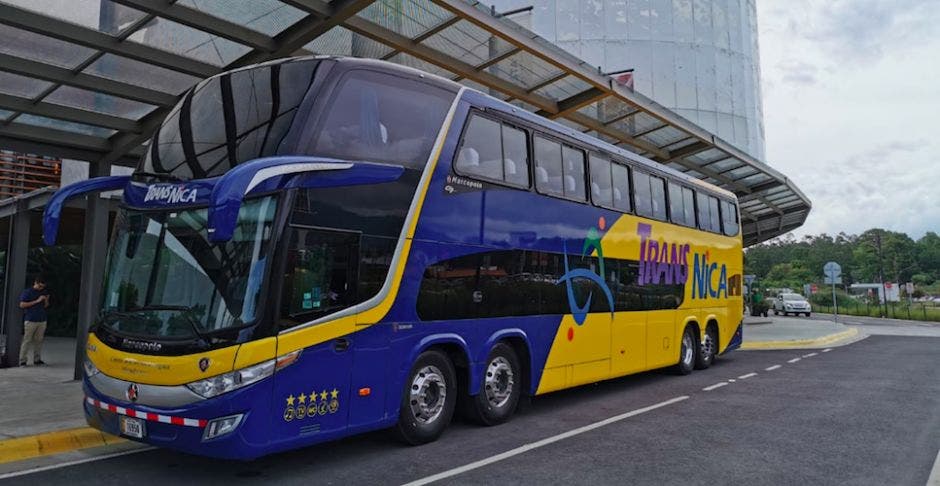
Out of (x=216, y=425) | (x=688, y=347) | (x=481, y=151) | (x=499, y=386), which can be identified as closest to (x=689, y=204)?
(x=688, y=347)

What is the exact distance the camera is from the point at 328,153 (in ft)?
19.6

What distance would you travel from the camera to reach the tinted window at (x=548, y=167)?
28.4 ft

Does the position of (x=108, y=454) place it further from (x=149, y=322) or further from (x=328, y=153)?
(x=328, y=153)

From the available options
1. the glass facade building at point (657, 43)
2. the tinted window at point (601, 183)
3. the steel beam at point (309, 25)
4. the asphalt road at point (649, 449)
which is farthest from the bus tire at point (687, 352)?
the glass facade building at point (657, 43)

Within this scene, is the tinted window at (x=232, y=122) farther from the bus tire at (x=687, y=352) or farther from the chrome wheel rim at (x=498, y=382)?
the bus tire at (x=687, y=352)

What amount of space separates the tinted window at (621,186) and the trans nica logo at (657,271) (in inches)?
22.8

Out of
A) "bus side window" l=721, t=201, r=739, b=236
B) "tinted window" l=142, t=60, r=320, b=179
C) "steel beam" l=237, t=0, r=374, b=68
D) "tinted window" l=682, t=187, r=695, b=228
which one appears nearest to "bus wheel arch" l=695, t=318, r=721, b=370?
"bus side window" l=721, t=201, r=739, b=236

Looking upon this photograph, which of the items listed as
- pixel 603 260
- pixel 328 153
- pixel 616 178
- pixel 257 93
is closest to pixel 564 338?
pixel 603 260

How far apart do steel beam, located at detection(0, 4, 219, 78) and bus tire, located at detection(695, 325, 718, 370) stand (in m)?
10.7

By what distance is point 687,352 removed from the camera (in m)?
13.0

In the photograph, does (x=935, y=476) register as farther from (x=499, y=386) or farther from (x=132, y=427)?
(x=132, y=427)

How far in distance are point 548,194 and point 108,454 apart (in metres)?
5.88

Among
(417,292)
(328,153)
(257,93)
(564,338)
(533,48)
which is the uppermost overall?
(533,48)

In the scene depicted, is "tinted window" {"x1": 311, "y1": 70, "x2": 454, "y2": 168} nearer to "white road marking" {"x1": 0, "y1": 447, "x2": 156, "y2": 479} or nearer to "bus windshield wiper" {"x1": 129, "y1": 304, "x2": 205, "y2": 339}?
"bus windshield wiper" {"x1": 129, "y1": 304, "x2": 205, "y2": 339}
